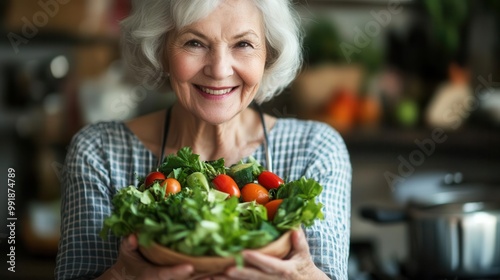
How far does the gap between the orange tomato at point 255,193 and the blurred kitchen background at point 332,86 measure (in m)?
1.88

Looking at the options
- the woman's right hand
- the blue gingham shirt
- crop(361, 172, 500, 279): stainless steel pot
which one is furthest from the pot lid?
the woman's right hand

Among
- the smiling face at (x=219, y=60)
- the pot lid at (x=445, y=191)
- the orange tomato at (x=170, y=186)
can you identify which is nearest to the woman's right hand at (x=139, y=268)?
the orange tomato at (x=170, y=186)

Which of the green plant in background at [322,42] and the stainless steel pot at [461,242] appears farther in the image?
the green plant in background at [322,42]

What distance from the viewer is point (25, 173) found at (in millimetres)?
3535

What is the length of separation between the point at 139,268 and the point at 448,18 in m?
2.43

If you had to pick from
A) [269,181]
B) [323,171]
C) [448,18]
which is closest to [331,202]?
[323,171]

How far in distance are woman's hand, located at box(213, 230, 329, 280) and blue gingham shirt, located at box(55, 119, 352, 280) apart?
290 mm

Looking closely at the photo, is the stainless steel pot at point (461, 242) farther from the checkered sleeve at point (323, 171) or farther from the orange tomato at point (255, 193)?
the orange tomato at point (255, 193)

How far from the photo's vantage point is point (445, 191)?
276 cm

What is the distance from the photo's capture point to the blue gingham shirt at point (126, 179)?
67.0 inches

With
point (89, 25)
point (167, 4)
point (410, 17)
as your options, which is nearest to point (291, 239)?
point (167, 4)

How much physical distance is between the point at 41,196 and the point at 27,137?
0.27m

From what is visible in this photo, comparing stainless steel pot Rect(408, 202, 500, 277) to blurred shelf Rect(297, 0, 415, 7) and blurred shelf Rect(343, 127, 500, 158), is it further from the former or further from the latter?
blurred shelf Rect(297, 0, 415, 7)

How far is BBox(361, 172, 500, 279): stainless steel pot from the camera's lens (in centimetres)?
234
